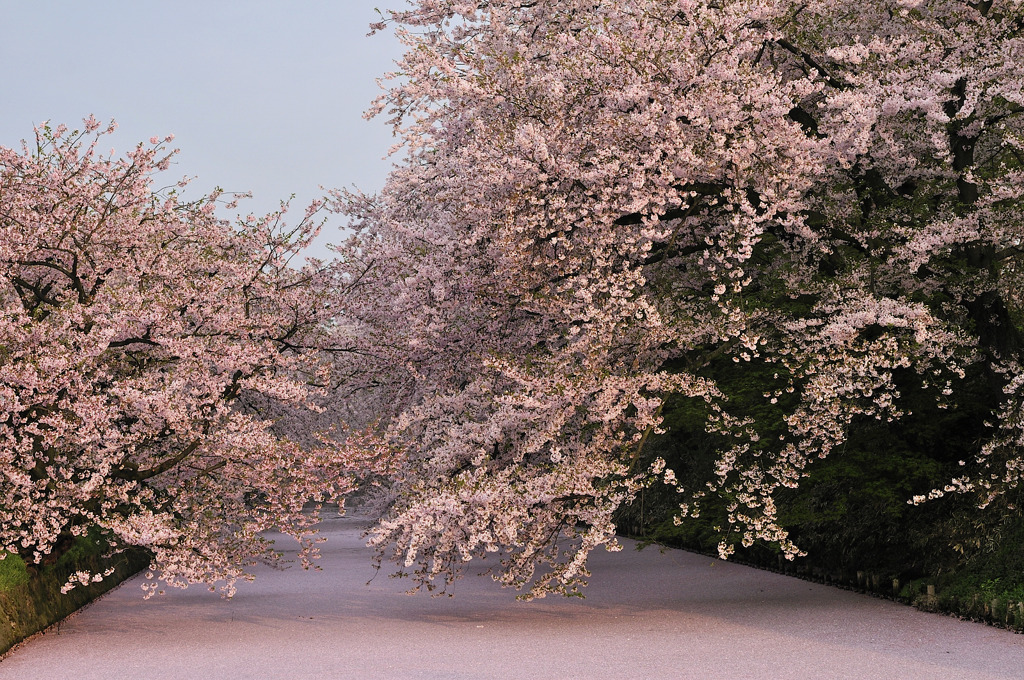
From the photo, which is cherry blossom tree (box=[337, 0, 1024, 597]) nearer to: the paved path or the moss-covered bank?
the paved path

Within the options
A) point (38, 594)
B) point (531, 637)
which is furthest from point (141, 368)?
point (531, 637)

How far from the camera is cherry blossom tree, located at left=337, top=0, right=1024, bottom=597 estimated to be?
14961mm

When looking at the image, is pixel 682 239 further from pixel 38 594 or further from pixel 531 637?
pixel 38 594

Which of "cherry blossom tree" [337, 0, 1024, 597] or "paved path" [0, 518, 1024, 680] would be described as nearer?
"paved path" [0, 518, 1024, 680]

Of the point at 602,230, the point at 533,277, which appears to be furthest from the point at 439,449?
the point at 602,230

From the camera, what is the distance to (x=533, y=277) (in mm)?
16625

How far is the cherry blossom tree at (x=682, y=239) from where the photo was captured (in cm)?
1496

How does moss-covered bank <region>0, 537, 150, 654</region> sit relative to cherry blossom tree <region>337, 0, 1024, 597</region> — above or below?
below

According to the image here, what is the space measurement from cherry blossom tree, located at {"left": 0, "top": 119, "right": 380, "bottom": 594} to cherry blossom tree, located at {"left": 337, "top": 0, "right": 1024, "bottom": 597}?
7.92ft

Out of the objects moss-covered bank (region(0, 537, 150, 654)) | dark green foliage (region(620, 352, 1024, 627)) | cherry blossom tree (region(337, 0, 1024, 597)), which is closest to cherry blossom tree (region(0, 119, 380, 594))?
moss-covered bank (region(0, 537, 150, 654))

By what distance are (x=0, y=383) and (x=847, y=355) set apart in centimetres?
1238

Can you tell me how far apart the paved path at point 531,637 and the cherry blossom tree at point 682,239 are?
134 cm

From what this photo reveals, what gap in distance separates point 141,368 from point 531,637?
803cm

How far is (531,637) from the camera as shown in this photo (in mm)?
15344
